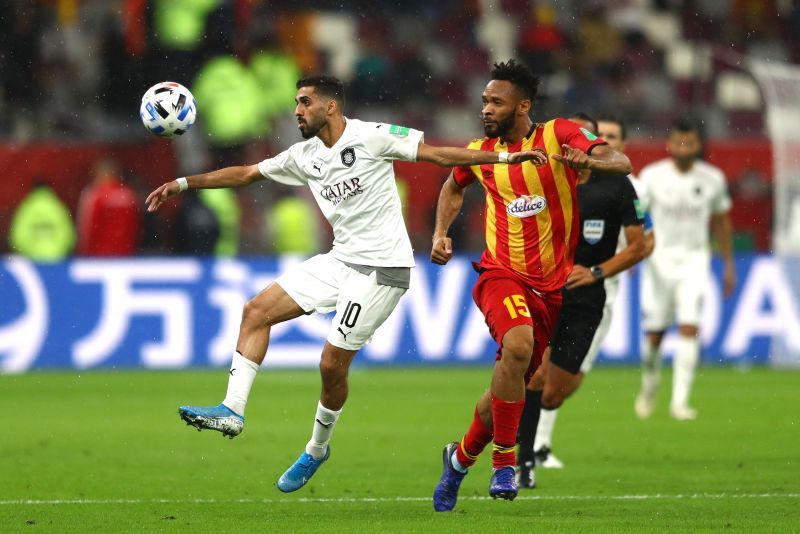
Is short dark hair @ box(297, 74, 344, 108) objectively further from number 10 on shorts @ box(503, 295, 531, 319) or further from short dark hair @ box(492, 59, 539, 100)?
number 10 on shorts @ box(503, 295, 531, 319)

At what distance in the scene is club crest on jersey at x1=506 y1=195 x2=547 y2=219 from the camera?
8711 millimetres

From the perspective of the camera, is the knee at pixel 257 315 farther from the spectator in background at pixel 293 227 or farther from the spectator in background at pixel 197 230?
the spectator in background at pixel 293 227

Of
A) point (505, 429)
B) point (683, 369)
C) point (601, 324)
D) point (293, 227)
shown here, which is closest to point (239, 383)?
point (505, 429)

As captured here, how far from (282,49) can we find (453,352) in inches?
253

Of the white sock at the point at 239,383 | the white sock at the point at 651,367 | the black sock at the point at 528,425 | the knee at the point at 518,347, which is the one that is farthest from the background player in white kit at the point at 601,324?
the white sock at the point at 651,367

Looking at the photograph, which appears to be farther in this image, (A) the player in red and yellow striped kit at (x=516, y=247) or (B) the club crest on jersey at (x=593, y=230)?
(B) the club crest on jersey at (x=593, y=230)

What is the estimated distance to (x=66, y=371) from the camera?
17.9 meters

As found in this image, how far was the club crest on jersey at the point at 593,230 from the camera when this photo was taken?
407 inches

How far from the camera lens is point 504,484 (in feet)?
26.7

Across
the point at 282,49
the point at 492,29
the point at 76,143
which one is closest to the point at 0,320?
the point at 76,143

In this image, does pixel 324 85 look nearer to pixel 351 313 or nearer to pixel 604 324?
pixel 351 313

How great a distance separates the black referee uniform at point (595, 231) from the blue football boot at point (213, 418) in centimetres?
246

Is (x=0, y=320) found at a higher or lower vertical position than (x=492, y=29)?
lower

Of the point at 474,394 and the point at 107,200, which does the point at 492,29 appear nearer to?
the point at 107,200
